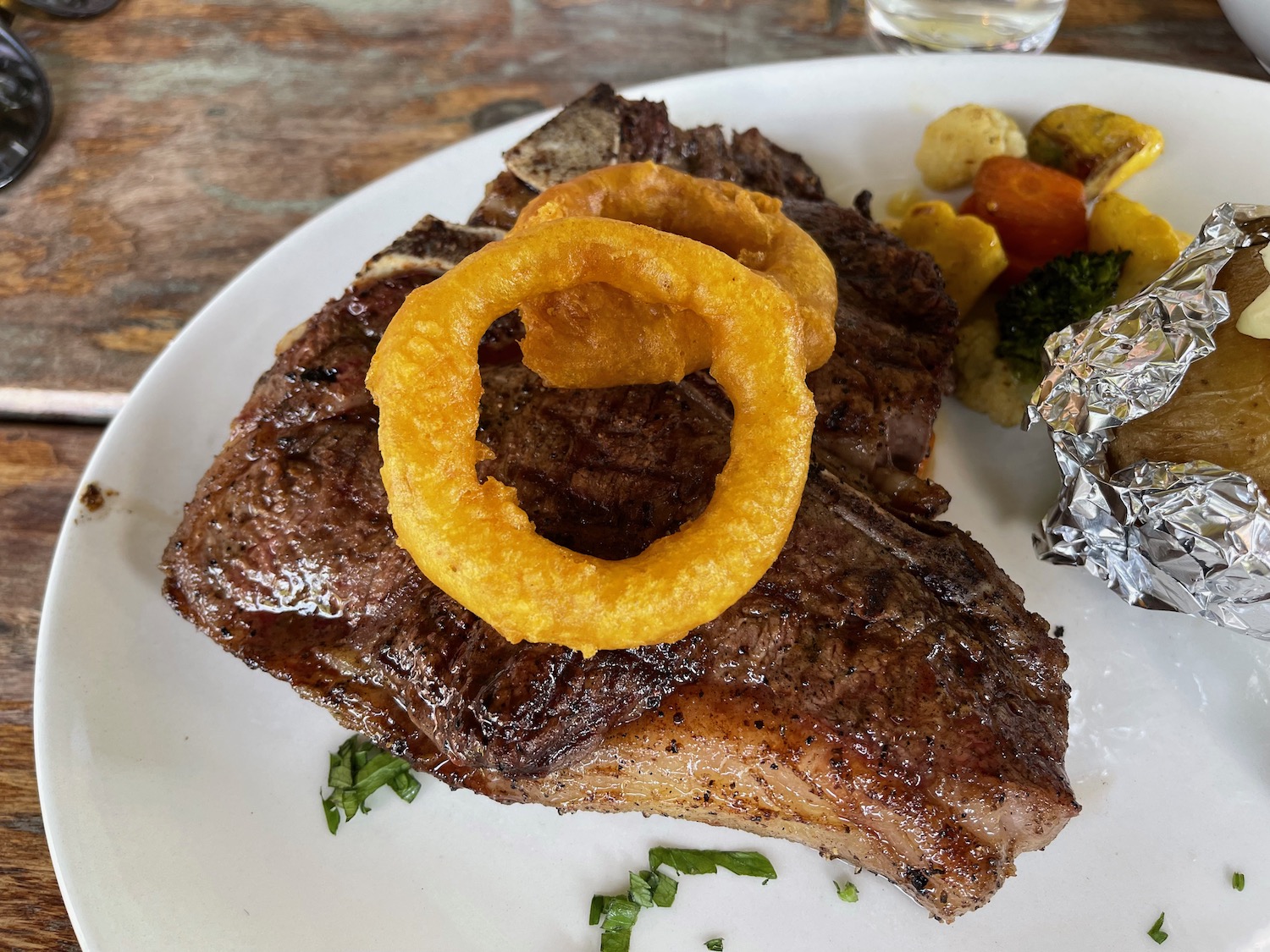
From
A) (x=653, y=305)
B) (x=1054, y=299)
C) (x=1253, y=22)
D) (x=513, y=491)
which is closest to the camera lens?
(x=513, y=491)

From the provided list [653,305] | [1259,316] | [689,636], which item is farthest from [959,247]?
[689,636]

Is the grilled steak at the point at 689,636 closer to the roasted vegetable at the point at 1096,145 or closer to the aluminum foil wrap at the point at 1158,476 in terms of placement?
the aluminum foil wrap at the point at 1158,476

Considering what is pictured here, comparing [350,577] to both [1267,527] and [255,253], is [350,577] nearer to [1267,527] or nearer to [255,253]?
[255,253]

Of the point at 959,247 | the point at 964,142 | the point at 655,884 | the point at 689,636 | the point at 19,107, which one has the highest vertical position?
the point at 964,142

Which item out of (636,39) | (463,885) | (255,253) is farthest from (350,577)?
(636,39)

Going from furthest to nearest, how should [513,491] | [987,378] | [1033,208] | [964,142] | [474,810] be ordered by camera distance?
[964,142] < [1033,208] < [987,378] < [474,810] < [513,491]

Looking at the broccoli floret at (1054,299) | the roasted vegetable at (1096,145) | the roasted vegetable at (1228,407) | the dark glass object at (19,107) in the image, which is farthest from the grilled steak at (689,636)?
the dark glass object at (19,107)

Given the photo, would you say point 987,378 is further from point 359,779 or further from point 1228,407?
point 359,779
